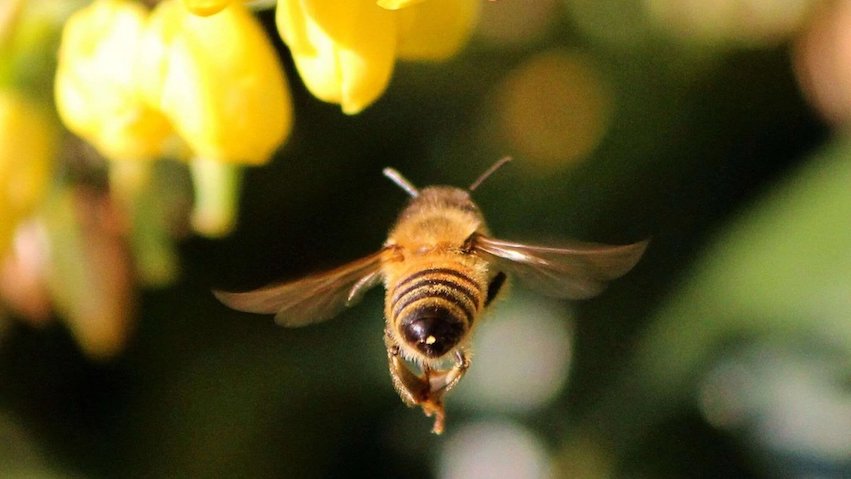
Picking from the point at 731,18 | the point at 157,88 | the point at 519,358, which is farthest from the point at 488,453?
the point at 157,88

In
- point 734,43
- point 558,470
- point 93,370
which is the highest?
point 734,43

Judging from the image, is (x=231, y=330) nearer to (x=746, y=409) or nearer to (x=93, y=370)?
(x=93, y=370)

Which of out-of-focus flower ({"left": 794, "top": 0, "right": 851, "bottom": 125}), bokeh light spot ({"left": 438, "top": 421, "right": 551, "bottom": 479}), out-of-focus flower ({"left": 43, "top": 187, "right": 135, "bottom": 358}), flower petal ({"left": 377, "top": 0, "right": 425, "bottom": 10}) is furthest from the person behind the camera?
bokeh light spot ({"left": 438, "top": 421, "right": 551, "bottom": 479})

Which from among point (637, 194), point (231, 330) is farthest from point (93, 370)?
point (637, 194)

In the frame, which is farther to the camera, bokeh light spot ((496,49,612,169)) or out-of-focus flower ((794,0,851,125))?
bokeh light spot ((496,49,612,169))

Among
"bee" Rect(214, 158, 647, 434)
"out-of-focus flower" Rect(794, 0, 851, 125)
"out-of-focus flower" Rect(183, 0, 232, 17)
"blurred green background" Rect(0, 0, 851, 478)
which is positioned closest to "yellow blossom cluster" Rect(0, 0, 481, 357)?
"out-of-focus flower" Rect(183, 0, 232, 17)

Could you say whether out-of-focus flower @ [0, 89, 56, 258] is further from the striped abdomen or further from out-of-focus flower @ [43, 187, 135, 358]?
the striped abdomen

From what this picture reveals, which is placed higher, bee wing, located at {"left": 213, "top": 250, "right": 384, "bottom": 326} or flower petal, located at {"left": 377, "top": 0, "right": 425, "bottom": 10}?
flower petal, located at {"left": 377, "top": 0, "right": 425, "bottom": 10}
